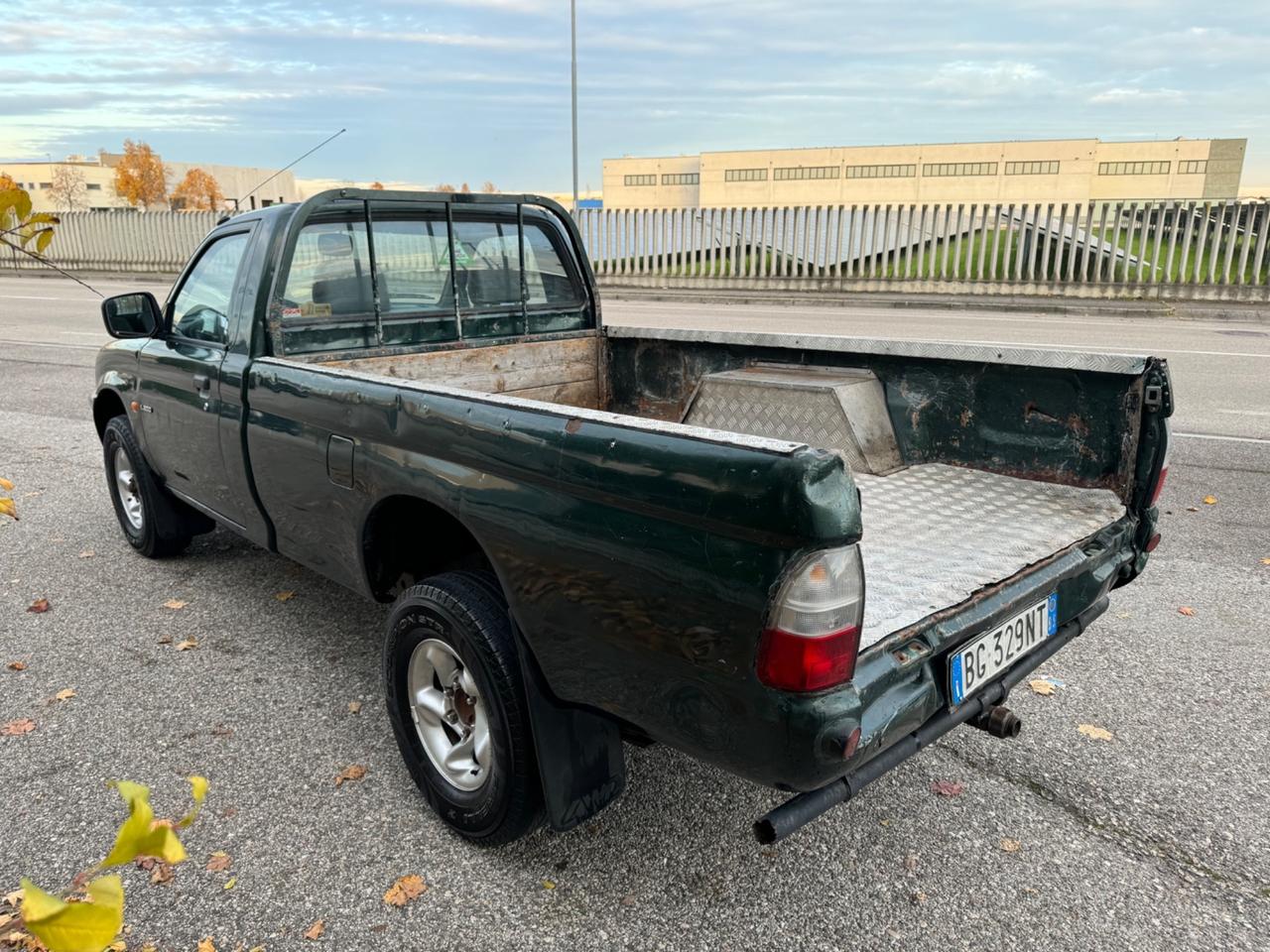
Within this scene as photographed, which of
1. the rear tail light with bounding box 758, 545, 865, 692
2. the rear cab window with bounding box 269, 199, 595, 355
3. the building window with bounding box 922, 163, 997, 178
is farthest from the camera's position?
the building window with bounding box 922, 163, 997, 178

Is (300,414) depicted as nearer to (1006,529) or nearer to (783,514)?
(783,514)

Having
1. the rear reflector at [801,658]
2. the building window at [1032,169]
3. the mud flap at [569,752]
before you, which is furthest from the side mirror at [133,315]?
the building window at [1032,169]

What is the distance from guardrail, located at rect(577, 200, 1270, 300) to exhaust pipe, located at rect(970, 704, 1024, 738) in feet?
60.4

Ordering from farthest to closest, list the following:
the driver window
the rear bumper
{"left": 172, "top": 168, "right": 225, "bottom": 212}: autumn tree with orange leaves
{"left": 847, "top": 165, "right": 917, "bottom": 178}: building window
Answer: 1. {"left": 172, "top": 168, "right": 225, "bottom": 212}: autumn tree with orange leaves
2. {"left": 847, "top": 165, "right": 917, "bottom": 178}: building window
3. the driver window
4. the rear bumper

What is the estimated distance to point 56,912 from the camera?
837mm

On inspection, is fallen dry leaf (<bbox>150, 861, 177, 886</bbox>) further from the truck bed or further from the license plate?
the license plate

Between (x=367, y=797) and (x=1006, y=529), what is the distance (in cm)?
Answer: 230

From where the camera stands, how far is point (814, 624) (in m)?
1.89

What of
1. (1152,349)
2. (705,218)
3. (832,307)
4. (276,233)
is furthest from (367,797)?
(705,218)

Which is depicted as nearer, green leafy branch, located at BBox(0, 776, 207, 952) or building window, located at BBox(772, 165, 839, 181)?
green leafy branch, located at BBox(0, 776, 207, 952)

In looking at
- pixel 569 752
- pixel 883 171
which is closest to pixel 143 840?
pixel 569 752

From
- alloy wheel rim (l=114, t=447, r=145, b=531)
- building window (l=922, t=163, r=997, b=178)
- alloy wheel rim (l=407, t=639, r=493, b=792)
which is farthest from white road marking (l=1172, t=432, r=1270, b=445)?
building window (l=922, t=163, r=997, b=178)

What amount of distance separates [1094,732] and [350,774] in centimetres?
272

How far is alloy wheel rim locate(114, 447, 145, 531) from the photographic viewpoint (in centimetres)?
515
